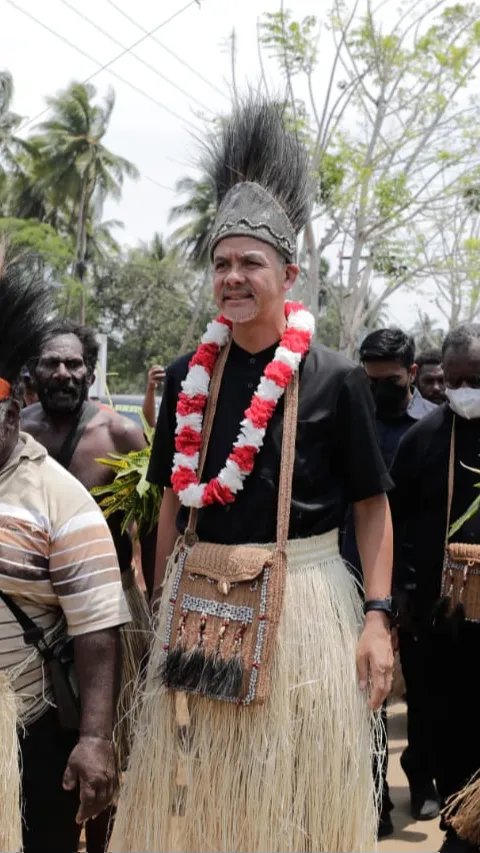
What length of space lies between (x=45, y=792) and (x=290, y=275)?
1553 mm

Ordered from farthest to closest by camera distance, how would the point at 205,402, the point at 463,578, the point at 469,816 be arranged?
the point at 463,578 → the point at 469,816 → the point at 205,402

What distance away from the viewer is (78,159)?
3659 cm

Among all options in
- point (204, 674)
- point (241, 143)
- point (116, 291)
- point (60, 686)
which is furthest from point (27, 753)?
point (116, 291)

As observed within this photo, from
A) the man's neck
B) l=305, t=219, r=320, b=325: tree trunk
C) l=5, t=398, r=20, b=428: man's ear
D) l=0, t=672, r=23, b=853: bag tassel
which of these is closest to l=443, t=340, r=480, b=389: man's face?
the man's neck

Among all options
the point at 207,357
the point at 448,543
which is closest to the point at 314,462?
the point at 207,357

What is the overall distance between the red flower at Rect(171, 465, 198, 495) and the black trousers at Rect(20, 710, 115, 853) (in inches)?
27.1

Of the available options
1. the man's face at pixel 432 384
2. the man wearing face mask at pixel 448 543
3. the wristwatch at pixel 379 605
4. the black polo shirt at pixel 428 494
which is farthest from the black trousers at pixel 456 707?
the man's face at pixel 432 384

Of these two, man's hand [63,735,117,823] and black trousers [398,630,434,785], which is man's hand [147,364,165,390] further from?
man's hand [63,735,117,823]

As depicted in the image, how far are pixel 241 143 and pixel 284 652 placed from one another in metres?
1.47

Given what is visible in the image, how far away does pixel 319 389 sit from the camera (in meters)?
2.80

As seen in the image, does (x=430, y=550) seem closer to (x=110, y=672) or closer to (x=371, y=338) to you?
(x=371, y=338)

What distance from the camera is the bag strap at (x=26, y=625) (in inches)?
101

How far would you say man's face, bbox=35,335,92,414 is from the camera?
427 centimetres

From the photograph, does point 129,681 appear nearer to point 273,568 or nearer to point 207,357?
point 273,568
